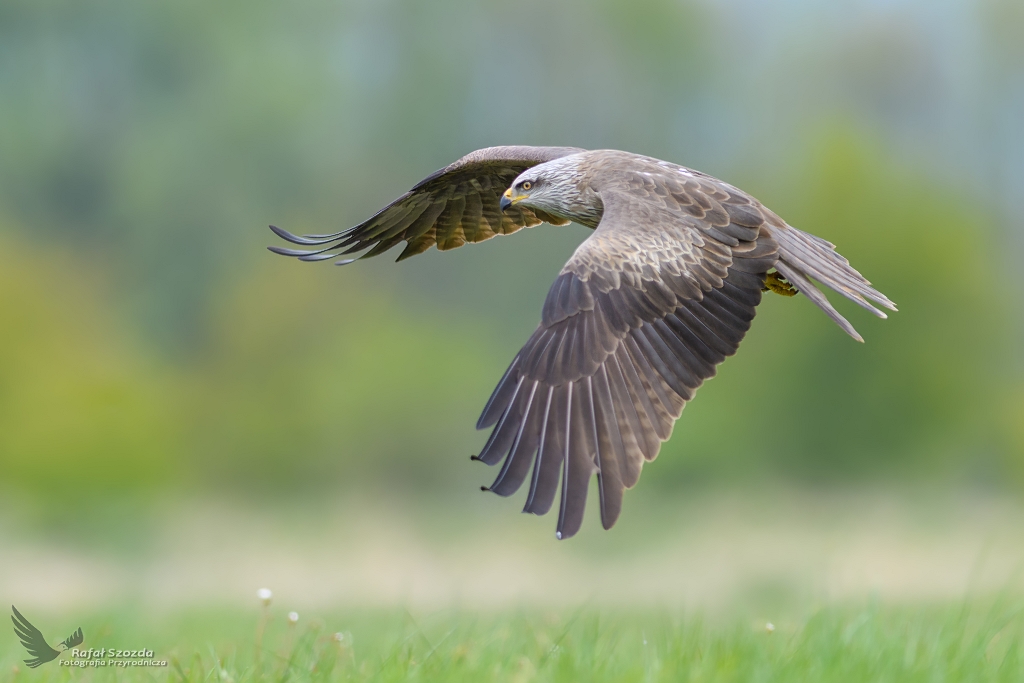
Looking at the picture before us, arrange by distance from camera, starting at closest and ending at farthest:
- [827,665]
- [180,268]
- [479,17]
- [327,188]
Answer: [827,665] < [180,268] < [327,188] < [479,17]

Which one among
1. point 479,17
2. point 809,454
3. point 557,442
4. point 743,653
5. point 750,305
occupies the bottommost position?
point 809,454

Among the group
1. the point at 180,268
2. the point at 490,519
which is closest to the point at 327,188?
the point at 180,268

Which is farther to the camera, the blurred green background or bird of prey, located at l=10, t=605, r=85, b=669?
the blurred green background

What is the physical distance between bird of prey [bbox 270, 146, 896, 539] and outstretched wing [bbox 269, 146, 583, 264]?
1124 mm

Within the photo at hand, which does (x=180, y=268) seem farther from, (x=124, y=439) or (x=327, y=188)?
(x=124, y=439)

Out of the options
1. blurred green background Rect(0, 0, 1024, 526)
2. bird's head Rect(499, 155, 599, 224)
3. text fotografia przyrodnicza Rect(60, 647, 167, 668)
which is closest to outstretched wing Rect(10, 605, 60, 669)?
text fotografia przyrodnicza Rect(60, 647, 167, 668)

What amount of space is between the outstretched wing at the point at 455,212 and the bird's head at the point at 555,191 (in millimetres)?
442

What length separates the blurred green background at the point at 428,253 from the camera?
39500 millimetres

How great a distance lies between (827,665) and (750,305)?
A: 2.29m

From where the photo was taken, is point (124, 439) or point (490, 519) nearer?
point (124, 439)

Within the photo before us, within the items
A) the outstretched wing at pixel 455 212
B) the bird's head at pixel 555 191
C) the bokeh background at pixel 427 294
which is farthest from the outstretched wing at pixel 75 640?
the bokeh background at pixel 427 294

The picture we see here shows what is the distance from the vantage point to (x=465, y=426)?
1836 inches

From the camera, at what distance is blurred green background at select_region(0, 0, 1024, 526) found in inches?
1555

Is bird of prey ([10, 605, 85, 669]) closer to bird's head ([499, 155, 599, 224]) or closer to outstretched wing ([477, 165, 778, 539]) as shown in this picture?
outstretched wing ([477, 165, 778, 539])
